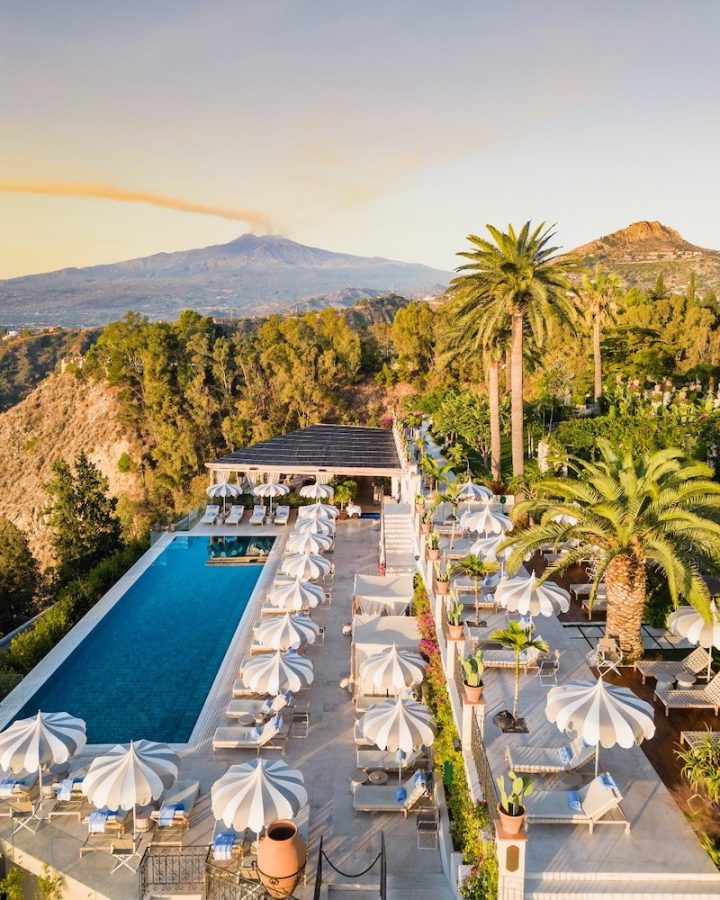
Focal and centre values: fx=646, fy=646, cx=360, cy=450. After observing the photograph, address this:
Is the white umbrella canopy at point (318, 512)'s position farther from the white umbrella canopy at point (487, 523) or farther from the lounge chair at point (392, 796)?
the lounge chair at point (392, 796)

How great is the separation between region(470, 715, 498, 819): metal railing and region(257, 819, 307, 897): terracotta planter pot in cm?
263

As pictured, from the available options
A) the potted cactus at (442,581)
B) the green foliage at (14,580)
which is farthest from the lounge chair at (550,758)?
the green foliage at (14,580)

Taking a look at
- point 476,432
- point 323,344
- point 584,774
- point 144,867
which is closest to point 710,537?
point 584,774

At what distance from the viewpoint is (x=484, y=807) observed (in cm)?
830

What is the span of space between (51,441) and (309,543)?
46785 millimetres

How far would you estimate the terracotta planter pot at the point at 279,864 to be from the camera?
841 cm

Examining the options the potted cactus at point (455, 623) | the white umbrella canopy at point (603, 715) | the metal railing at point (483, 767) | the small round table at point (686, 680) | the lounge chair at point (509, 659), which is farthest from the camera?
the lounge chair at point (509, 659)

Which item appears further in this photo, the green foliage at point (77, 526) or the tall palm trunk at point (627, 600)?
the green foliage at point (77, 526)

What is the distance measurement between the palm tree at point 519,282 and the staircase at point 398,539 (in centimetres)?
422

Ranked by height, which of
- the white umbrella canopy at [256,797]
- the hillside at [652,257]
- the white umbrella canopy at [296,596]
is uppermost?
the hillside at [652,257]

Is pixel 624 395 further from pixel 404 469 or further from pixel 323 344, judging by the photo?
pixel 323 344

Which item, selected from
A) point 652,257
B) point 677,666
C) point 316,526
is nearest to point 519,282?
point 316,526

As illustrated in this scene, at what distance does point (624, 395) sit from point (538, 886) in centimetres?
3109

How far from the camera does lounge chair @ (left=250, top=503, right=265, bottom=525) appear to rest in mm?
26203
